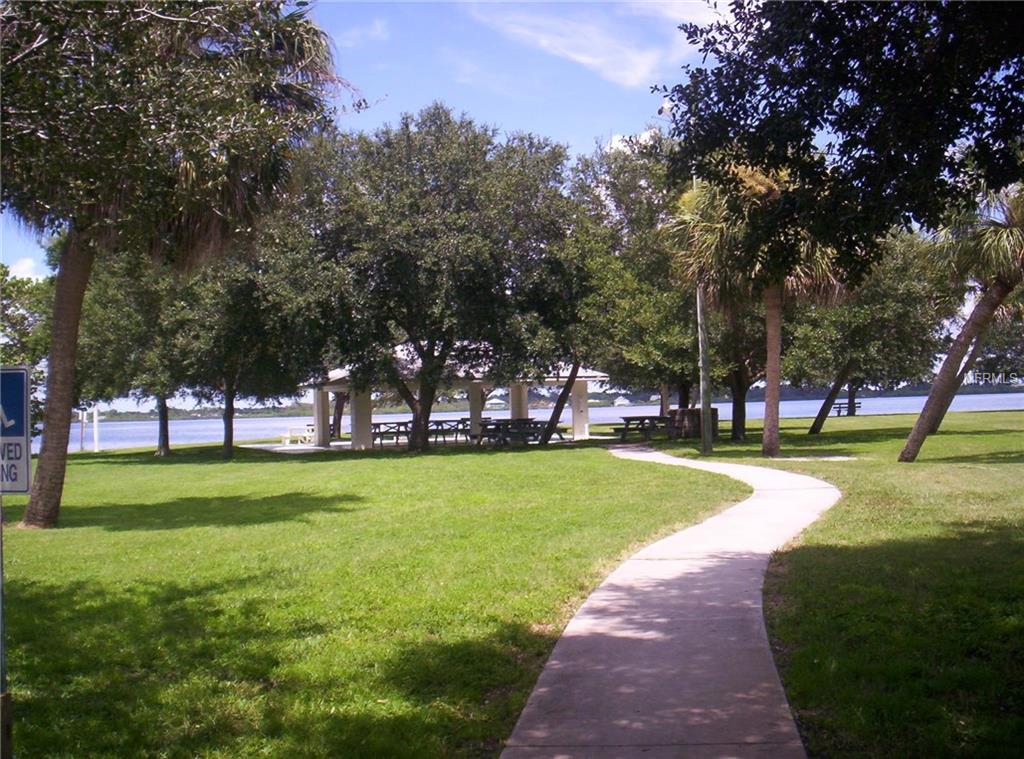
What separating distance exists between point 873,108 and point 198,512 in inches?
484

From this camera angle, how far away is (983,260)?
18.8 metres

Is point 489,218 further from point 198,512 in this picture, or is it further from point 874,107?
point 874,107

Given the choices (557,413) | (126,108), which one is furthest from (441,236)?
(126,108)

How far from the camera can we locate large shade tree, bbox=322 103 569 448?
96.0ft

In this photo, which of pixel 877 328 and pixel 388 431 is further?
pixel 388 431

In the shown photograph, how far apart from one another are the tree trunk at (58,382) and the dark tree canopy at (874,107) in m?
10.4

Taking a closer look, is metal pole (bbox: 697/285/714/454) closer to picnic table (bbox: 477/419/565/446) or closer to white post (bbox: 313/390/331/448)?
picnic table (bbox: 477/419/565/446)

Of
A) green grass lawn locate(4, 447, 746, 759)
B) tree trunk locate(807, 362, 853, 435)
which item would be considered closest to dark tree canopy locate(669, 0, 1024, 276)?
green grass lawn locate(4, 447, 746, 759)

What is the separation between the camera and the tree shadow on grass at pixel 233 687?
5320mm

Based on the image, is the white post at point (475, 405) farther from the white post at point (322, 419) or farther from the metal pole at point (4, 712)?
the metal pole at point (4, 712)

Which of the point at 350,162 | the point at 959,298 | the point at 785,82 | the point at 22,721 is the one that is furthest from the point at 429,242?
the point at 22,721

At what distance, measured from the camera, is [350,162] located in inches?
1216

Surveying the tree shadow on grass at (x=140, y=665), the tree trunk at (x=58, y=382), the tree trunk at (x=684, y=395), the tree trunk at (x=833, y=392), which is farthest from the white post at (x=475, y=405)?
the tree shadow on grass at (x=140, y=665)

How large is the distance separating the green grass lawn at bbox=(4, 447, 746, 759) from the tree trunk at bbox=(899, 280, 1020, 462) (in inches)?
221
